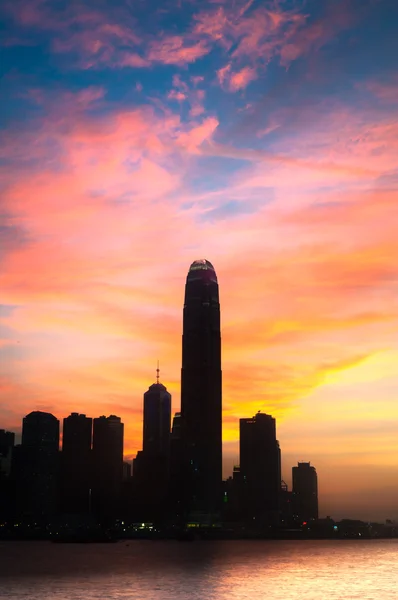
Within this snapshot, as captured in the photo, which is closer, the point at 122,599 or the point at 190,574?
the point at 122,599

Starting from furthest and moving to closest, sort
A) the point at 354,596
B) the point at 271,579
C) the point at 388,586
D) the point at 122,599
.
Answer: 1. the point at 271,579
2. the point at 388,586
3. the point at 354,596
4. the point at 122,599

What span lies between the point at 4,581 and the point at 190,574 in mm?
51621

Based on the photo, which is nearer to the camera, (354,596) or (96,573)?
(354,596)

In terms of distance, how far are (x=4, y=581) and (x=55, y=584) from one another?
12.9 meters

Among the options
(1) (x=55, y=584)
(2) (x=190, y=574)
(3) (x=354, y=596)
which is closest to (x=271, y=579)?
(2) (x=190, y=574)

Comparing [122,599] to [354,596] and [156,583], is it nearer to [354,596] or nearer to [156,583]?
[156,583]

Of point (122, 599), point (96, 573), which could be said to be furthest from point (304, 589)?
point (96, 573)

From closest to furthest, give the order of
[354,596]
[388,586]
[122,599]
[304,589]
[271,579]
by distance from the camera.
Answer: [122,599], [354,596], [304,589], [388,586], [271,579]

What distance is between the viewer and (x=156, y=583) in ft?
558

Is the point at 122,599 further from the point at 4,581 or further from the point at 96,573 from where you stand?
the point at 96,573

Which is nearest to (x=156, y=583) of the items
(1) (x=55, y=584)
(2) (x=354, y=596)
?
(1) (x=55, y=584)

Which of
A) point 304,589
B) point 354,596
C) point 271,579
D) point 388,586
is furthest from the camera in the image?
point 271,579

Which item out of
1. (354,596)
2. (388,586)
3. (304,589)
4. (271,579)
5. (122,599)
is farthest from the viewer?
(271,579)

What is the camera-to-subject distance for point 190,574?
197375mm
